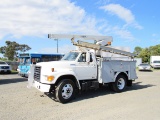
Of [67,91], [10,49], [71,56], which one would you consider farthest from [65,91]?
[10,49]

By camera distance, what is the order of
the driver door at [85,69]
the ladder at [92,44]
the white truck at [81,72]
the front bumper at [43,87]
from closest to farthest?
the front bumper at [43,87], the white truck at [81,72], the driver door at [85,69], the ladder at [92,44]

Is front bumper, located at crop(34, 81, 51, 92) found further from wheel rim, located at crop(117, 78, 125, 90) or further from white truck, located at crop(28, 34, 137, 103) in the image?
wheel rim, located at crop(117, 78, 125, 90)

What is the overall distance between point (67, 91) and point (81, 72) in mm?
1269

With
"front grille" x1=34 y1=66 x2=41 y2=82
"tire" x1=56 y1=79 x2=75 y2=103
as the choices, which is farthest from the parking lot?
"front grille" x1=34 y1=66 x2=41 y2=82

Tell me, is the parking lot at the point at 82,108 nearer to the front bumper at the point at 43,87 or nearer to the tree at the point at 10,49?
the front bumper at the point at 43,87

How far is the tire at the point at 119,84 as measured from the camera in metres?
12.0

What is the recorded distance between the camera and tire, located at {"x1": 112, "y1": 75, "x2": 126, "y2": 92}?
39.5 ft

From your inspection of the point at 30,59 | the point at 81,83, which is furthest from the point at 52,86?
the point at 30,59

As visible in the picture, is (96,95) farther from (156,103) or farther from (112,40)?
(112,40)

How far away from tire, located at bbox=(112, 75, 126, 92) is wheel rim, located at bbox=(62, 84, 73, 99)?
10.5 ft

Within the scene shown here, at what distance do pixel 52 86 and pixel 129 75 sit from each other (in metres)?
5.30

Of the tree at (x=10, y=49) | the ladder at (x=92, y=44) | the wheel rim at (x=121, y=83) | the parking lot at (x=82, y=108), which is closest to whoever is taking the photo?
the parking lot at (x=82, y=108)

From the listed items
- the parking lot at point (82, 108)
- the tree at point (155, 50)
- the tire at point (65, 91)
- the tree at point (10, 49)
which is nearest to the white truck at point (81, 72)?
the tire at point (65, 91)

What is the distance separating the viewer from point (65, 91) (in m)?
9.55
